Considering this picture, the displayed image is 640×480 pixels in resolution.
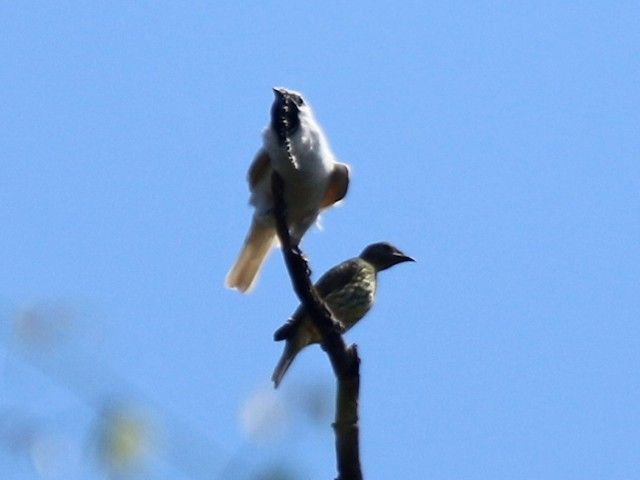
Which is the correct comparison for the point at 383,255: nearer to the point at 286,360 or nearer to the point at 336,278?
the point at 336,278

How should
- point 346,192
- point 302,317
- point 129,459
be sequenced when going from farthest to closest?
1. point 346,192
2. point 302,317
3. point 129,459

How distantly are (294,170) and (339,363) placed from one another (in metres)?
2.34

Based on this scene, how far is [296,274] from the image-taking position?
201 inches

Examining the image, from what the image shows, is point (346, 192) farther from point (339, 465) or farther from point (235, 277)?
point (339, 465)

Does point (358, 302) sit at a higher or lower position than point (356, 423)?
higher

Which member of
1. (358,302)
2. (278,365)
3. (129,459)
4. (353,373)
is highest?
(358,302)

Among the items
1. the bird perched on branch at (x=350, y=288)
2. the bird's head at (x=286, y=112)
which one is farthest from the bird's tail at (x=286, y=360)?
the bird's head at (x=286, y=112)

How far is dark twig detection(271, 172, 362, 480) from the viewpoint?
4238 millimetres

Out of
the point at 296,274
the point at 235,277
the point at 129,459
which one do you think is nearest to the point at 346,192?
the point at 235,277

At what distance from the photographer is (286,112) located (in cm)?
653

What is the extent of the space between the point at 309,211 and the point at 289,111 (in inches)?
29.1

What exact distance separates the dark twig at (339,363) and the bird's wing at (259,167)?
3.98 ft

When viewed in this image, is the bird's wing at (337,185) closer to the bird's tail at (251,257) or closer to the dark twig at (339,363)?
the bird's tail at (251,257)

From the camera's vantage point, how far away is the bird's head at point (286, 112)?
635cm
